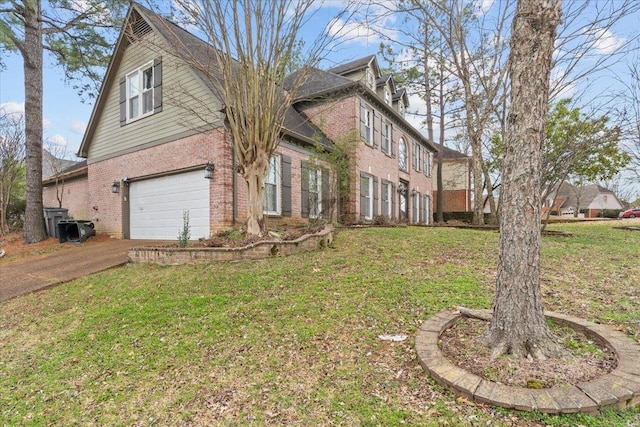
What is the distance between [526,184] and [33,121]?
13881mm

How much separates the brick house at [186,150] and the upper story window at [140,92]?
0.12ft

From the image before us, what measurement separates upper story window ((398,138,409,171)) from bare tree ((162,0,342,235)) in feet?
34.8

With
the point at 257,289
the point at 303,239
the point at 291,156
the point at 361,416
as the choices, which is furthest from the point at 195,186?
the point at 361,416

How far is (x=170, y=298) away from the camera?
4469 millimetres

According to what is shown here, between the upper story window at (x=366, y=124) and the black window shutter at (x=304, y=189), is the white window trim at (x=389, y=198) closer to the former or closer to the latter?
the upper story window at (x=366, y=124)

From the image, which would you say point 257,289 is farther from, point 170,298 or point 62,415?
point 62,415

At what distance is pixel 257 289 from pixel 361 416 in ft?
8.67

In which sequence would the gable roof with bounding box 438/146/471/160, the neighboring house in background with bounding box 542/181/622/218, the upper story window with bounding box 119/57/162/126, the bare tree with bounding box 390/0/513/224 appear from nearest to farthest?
the bare tree with bounding box 390/0/513/224 → the upper story window with bounding box 119/57/162/126 → the gable roof with bounding box 438/146/471/160 → the neighboring house in background with bounding box 542/181/622/218

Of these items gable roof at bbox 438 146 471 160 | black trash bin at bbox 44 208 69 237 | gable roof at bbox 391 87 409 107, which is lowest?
black trash bin at bbox 44 208 69 237

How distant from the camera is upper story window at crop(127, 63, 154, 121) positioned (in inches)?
407

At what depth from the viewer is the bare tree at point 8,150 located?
13289 mm

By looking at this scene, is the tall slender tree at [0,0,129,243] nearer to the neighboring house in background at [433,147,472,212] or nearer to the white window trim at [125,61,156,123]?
the white window trim at [125,61,156,123]

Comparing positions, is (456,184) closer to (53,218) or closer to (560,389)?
(53,218)

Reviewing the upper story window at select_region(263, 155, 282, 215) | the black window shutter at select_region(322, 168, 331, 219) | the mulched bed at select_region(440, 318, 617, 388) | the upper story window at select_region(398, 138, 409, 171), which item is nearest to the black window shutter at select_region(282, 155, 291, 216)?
the upper story window at select_region(263, 155, 282, 215)
